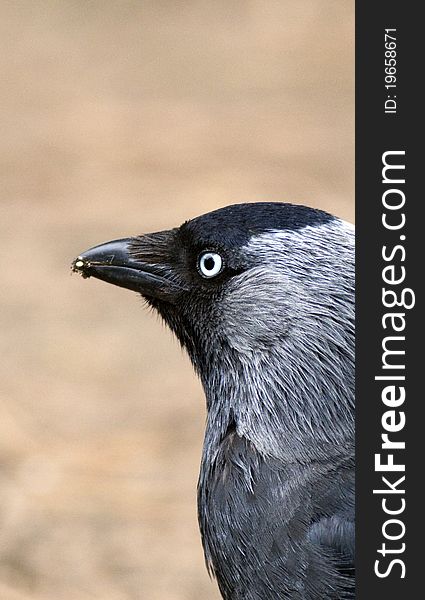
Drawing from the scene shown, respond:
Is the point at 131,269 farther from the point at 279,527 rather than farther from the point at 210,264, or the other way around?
the point at 279,527

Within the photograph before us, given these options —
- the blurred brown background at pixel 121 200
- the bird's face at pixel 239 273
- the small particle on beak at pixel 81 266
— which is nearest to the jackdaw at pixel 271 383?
the bird's face at pixel 239 273

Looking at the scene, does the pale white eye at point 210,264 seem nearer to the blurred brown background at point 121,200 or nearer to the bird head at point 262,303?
the bird head at point 262,303

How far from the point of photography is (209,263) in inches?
198

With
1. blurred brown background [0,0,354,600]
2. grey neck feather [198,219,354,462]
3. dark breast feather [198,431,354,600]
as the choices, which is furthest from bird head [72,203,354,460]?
blurred brown background [0,0,354,600]

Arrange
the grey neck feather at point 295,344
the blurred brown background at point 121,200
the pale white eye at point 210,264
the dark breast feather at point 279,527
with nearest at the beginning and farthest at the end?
the dark breast feather at point 279,527 < the grey neck feather at point 295,344 < the pale white eye at point 210,264 < the blurred brown background at point 121,200

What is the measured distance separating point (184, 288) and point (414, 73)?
111 cm

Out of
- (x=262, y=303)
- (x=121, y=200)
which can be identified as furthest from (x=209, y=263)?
(x=121, y=200)

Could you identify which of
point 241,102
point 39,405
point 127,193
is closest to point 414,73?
point 39,405

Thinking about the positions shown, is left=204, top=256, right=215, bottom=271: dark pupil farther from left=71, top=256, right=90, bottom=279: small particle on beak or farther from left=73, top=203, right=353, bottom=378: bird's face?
left=71, top=256, right=90, bottom=279: small particle on beak

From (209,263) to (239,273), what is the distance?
0.38 feet

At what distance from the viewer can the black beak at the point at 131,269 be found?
17.0ft

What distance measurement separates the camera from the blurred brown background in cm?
723

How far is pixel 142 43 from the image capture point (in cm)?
1473

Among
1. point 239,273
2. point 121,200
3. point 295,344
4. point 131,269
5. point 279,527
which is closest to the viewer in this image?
point 279,527
